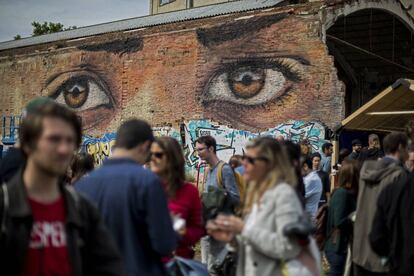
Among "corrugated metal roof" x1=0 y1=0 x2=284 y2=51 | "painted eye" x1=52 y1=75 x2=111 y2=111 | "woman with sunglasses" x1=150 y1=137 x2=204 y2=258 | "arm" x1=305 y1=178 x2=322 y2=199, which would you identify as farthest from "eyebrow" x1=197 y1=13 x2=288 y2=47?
"woman with sunglasses" x1=150 y1=137 x2=204 y2=258

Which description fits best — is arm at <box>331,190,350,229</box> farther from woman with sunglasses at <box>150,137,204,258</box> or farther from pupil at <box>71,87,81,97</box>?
pupil at <box>71,87,81,97</box>

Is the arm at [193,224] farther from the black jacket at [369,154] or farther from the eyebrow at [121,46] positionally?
the eyebrow at [121,46]

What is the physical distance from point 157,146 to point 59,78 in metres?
19.9

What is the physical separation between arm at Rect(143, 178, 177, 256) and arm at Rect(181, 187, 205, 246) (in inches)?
34.6

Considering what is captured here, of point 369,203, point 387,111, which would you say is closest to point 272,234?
point 369,203

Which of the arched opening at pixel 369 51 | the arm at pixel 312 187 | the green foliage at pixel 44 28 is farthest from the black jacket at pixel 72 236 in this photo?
the green foliage at pixel 44 28

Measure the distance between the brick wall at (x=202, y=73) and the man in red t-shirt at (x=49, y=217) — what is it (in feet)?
45.8

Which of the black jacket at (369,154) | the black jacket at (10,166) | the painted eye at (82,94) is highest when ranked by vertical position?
the painted eye at (82,94)

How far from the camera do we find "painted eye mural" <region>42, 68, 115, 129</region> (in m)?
22.1

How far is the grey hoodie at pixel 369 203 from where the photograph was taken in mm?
5695

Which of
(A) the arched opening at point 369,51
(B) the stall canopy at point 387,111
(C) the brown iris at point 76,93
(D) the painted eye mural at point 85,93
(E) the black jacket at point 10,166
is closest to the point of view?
(E) the black jacket at point 10,166

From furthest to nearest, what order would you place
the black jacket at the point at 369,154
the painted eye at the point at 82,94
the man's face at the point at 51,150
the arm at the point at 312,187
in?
the painted eye at the point at 82,94 → the black jacket at the point at 369,154 → the arm at the point at 312,187 → the man's face at the point at 51,150

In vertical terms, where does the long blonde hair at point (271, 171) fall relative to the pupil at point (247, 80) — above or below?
below

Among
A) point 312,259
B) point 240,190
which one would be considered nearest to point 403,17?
point 240,190
